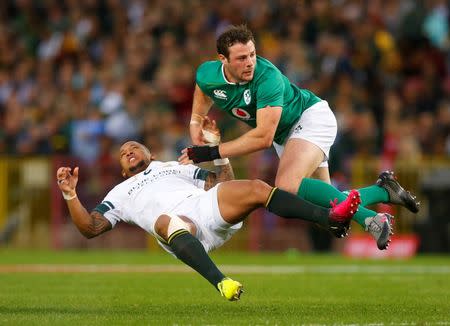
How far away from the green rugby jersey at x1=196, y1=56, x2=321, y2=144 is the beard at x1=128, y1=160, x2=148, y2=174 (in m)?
0.94

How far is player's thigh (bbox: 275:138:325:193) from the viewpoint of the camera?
10.5m

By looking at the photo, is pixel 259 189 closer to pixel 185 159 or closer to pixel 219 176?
pixel 185 159

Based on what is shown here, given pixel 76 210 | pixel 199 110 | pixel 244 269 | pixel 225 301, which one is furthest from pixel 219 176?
pixel 244 269

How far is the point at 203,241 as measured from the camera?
32.8ft

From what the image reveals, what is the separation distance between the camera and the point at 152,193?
10.2 meters

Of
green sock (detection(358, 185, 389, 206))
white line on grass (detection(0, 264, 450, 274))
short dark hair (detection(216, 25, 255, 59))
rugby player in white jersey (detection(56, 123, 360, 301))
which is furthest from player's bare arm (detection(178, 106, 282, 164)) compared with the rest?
white line on grass (detection(0, 264, 450, 274))

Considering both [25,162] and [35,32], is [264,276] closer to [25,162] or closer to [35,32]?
[25,162]

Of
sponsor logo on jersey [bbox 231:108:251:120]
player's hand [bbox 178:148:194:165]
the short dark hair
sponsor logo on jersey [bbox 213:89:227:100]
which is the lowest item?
player's hand [bbox 178:148:194:165]

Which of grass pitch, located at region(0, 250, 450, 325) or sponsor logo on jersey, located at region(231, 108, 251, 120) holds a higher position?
sponsor logo on jersey, located at region(231, 108, 251, 120)

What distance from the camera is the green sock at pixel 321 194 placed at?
10.2m

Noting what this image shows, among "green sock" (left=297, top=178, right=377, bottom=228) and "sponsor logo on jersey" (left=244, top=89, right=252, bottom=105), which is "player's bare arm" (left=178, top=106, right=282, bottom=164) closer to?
"sponsor logo on jersey" (left=244, top=89, right=252, bottom=105)

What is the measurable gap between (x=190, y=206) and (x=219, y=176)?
2.55ft

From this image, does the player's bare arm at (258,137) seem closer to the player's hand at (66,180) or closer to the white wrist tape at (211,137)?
the white wrist tape at (211,137)

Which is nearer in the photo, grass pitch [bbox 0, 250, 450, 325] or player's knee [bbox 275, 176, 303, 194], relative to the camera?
grass pitch [bbox 0, 250, 450, 325]
